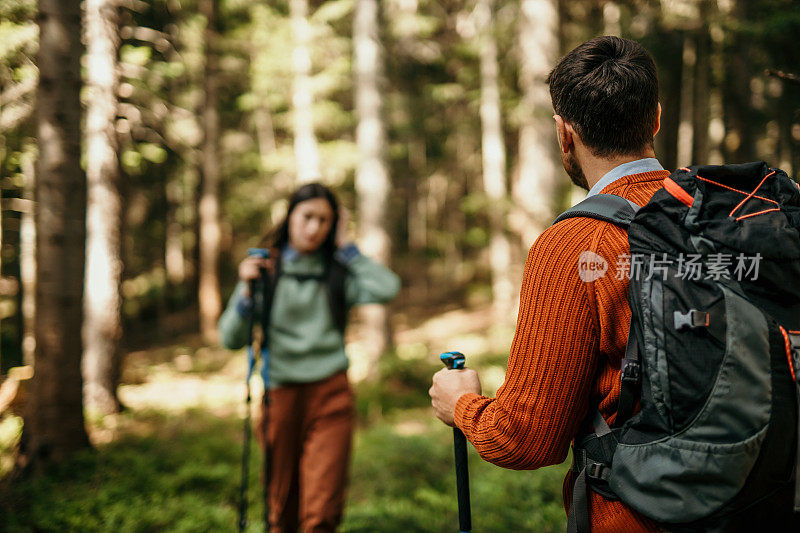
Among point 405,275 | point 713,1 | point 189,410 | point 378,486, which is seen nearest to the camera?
point 378,486

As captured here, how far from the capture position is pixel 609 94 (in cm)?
145

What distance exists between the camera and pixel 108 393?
26.5 feet

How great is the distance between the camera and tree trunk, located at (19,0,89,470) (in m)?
5.04

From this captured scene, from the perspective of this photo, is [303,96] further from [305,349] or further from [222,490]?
[305,349]

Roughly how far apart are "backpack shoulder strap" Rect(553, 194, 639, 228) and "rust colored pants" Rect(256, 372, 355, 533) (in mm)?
2738

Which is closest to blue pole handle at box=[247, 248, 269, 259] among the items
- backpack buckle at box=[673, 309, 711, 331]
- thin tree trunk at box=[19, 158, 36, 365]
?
backpack buckle at box=[673, 309, 711, 331]

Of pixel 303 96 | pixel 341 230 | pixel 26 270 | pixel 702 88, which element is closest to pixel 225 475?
pixel 341 230

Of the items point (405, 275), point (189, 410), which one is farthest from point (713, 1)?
point (405, 275)

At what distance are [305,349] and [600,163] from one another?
8.77 ft

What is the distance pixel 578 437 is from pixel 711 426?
16.6 inches

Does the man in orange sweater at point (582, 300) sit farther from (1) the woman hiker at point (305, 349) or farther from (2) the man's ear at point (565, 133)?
(1) the woman hiker at point (305, 349)

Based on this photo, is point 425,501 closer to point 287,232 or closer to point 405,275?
point 287,232

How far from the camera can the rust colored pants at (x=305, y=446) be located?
3.50m

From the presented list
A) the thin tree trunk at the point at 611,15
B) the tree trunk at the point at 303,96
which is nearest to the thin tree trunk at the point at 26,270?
the tree trunk at the point at 303,96
